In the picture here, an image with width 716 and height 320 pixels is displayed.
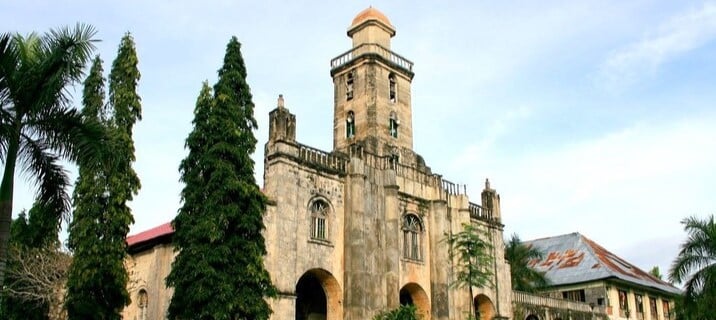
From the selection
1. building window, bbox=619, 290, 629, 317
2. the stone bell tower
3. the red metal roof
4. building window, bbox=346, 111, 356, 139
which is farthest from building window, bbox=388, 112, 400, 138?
building window, bbox=619, 290, 629, 317

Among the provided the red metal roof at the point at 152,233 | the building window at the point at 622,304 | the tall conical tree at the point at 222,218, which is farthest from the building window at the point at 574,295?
the tall conical tree at the point at 222,218

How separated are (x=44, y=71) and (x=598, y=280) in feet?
139

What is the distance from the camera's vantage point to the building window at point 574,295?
163ft

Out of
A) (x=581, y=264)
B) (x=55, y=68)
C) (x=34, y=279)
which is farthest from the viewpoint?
(x=581, y=264)

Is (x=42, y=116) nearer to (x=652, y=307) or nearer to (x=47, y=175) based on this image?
(x=47, y=175)

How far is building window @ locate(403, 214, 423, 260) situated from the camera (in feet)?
117

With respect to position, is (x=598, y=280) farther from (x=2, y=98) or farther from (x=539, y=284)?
(x=2, y=98)

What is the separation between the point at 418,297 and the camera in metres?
36.0

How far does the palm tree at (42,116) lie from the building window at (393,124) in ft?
82.2

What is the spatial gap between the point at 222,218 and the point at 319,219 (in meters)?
8.64

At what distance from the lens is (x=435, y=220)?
3716 cm

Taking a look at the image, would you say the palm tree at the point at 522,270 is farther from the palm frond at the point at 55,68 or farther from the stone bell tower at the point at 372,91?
the palm frond at the point at 55,68

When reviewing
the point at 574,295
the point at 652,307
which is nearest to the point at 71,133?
the point at 574,295

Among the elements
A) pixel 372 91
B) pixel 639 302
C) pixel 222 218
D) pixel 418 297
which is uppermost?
pixel 372 91
